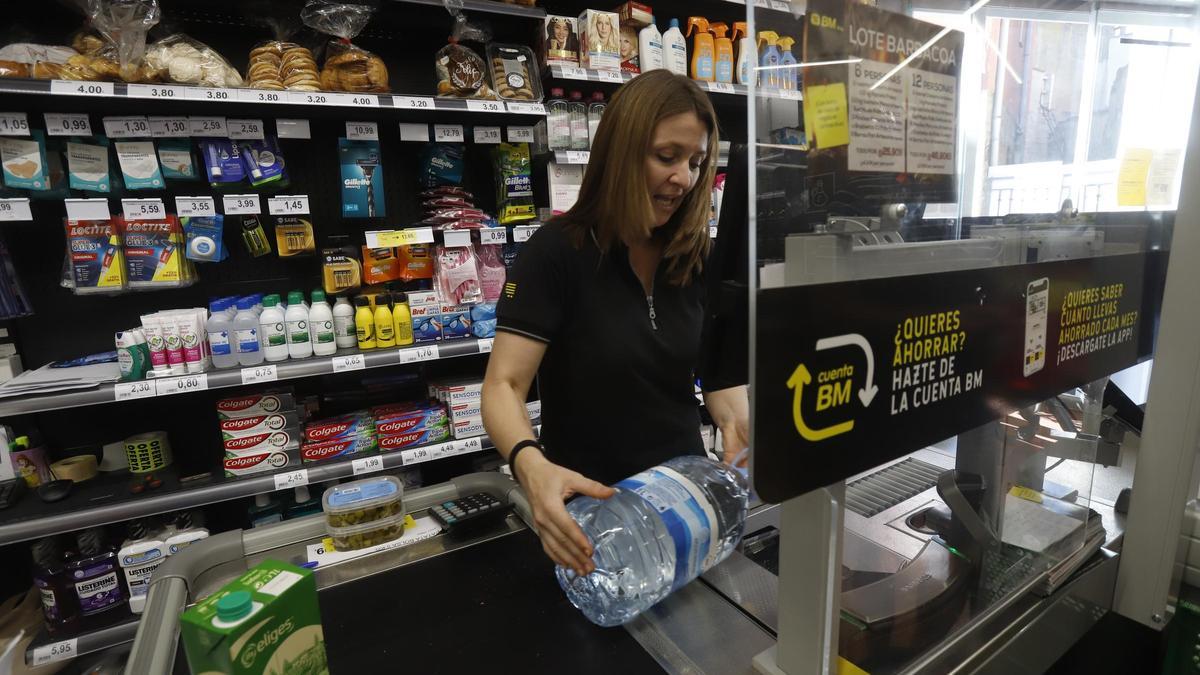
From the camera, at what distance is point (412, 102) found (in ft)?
6.96

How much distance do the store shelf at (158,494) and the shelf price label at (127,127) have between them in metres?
1.23

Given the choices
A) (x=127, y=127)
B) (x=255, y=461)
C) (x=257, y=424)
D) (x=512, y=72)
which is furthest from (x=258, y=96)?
(x=255, y=461)

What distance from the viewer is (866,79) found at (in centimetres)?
54

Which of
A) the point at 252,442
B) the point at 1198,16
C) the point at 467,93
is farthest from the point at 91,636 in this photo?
the point at 1198,16

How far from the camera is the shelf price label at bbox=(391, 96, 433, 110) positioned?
210 centimetres

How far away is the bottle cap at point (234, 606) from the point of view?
20.9 inches

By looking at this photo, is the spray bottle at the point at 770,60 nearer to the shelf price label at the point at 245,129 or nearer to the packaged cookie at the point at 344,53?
the packaged cookie at the point at 344,53

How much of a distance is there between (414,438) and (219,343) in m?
0.78

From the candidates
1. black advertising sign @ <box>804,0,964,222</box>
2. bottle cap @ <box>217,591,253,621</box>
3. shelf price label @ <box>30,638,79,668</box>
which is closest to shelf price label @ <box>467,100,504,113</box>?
black advertising sign @ <box>804,0,964,222</box>

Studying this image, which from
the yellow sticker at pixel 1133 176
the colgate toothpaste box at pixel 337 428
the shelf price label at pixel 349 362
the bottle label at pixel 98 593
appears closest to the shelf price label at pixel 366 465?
the colgate toothpaste box at pixel 337 428

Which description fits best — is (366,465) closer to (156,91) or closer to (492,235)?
(492,235)

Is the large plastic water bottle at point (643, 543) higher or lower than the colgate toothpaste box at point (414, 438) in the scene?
higher

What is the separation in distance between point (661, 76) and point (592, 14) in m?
1.54

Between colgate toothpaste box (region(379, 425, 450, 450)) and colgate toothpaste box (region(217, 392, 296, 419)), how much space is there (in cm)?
37
